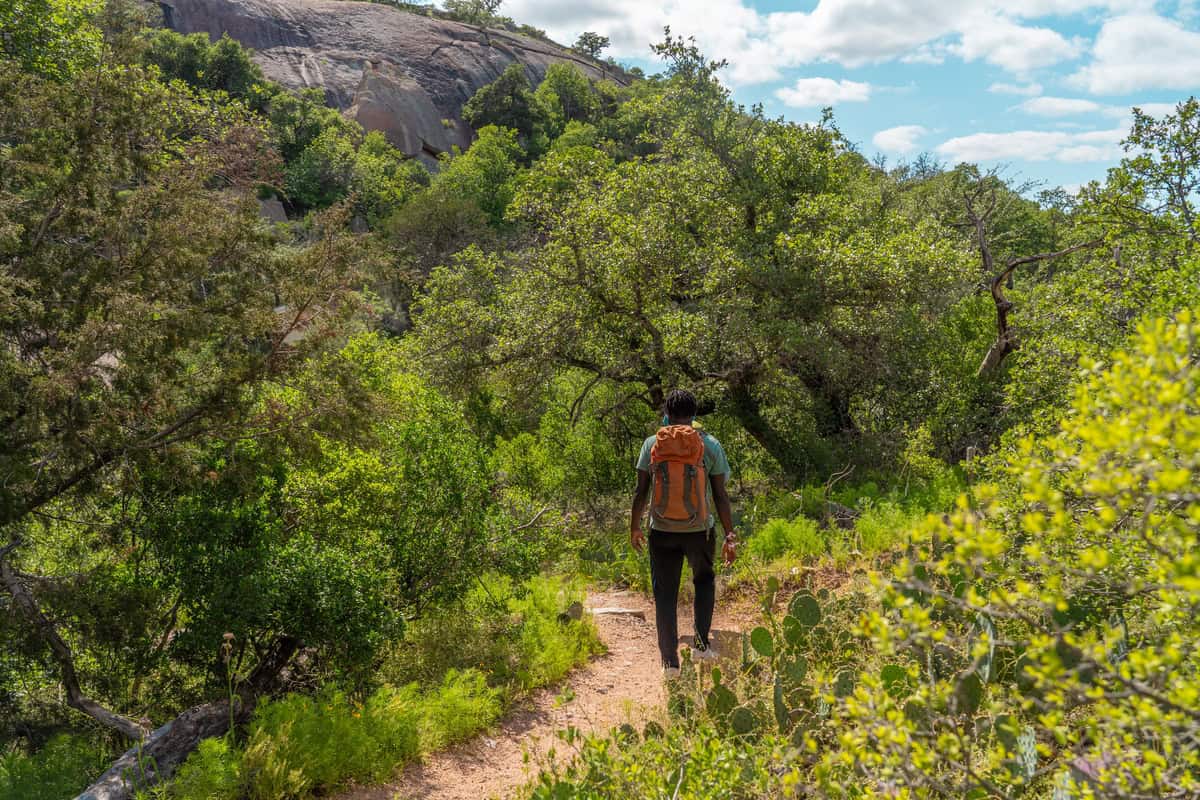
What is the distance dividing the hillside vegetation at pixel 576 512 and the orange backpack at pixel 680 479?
0.94 m

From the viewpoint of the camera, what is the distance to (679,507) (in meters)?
4.42

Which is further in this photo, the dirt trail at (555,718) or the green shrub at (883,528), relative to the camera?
the green shrub at (883,528)

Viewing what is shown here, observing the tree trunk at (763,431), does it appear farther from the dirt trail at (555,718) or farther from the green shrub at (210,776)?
the green shrub at (210,776)

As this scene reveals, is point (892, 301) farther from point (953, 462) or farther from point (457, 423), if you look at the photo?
point (457, 423)

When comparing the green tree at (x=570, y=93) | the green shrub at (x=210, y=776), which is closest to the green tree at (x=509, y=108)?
the green tree at (x=570, y=93)

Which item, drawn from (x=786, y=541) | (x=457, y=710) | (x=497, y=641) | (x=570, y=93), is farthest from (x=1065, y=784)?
(x=570, y=93)

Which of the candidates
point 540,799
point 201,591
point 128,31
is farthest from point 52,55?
point 540,799

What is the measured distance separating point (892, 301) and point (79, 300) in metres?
8.67

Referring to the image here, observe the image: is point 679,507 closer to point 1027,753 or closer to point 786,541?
point 1027,753

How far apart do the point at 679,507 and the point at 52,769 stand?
4.71m

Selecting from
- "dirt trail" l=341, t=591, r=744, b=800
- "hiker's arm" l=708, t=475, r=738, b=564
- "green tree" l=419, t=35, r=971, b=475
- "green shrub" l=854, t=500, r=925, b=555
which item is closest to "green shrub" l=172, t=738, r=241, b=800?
"dirt trail" l=341, t=591, r=744, b=800

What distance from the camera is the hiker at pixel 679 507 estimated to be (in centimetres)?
443

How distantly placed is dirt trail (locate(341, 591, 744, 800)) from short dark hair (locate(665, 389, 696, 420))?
1.70 metres

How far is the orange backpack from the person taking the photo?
4406 mm
